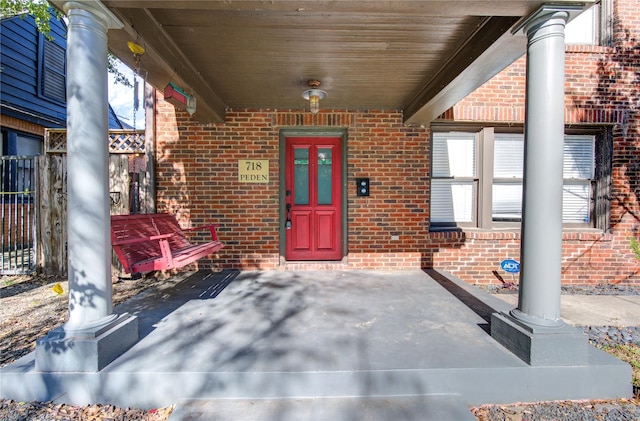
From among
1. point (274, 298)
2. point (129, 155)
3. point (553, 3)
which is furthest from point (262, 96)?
point (553, 3)

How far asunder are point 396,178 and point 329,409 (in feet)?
12.5

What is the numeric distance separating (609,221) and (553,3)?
4.70 metres

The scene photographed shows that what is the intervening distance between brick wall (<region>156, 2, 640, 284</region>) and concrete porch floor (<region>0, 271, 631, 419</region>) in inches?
78.7

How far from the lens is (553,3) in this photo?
232 cm

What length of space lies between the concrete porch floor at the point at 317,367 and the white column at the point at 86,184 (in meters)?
0.27

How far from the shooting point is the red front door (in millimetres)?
5262

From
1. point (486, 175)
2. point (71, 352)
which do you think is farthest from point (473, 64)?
point (71, 352)

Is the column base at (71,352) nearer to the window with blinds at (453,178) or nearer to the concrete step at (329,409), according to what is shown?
the concrete step at (329,409)

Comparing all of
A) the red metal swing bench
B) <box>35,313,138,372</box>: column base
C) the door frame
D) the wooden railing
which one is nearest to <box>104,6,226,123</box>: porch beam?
the door frame

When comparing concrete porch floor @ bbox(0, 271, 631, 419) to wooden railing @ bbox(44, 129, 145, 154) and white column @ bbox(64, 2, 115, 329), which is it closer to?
white column @ bbox(64, 2, 115, 329)

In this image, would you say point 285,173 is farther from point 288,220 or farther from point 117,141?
point 117,141

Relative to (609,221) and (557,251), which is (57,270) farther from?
(609,221)

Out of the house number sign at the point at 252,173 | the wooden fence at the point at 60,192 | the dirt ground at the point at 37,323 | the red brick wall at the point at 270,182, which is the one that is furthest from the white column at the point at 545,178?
the wooden fence at the point at 60,192

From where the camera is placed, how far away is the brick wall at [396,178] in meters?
5.07
